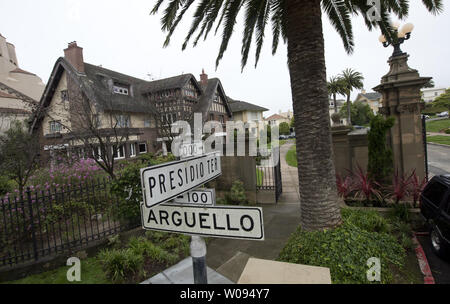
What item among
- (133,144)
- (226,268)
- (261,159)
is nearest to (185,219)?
(226,268)

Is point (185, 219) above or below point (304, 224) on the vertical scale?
above

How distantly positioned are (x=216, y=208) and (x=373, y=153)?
6.95m

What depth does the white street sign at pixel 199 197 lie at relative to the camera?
1.91m

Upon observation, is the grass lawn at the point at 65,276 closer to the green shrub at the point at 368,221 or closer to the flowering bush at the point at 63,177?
the flowering bush at the point at 63,177

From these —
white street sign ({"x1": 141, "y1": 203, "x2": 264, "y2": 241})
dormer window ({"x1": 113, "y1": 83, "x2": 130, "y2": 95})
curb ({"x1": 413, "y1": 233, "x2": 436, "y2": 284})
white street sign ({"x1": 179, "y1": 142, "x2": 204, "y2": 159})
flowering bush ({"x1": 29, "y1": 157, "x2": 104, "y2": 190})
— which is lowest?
curb ({"x1": 413, "y1": 233, "x2": 436, "y2": 284})

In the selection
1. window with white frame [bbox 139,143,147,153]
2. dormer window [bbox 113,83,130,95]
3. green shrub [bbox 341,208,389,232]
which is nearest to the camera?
green shrub [bbox 341,208,389,232]

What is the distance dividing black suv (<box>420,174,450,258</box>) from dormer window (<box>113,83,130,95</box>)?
2380cm

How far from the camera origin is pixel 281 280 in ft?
5.24

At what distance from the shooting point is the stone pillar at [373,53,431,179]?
6812 mm

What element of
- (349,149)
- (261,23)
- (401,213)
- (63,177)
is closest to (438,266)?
(401,213)

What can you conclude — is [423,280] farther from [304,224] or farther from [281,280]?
[281,280]

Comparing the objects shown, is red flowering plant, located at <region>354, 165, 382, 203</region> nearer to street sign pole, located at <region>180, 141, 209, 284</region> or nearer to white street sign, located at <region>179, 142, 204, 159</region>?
white street sign, located at <region>179, 142, 204, 159</region>

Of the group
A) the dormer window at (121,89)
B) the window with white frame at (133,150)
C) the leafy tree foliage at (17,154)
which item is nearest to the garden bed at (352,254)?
the leafy tree foliage at (17,154)

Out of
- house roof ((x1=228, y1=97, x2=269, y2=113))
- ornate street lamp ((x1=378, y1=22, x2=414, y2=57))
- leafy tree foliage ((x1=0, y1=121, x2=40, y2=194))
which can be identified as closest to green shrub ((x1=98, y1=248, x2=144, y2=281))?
leafy tree foliage ((x1=0, y1=121, x2=40, y2=194))
